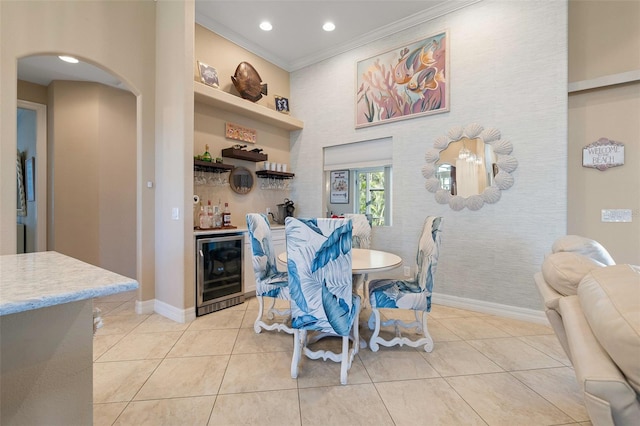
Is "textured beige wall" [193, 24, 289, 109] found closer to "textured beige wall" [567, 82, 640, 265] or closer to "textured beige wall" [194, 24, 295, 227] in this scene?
"textured beige wall" [194, 24, 295, 227]

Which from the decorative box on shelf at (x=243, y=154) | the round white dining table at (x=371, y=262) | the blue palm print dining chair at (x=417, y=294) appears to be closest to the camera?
the round white dining table at (x=371, y=262)

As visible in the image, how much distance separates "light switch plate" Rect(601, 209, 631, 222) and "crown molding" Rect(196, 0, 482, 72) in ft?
8.86

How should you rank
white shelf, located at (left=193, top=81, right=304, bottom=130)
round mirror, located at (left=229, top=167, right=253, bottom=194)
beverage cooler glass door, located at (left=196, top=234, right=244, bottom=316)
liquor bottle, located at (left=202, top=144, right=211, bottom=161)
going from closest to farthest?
beverage cooler glass door, located at (left=196, top=234, right=244, bottom=316) < white shelf, located at (left=193, top=81, right=304, bottom=130) < liquor bottle, located at (left=202, top=144, right=211, bottom=161) < round mirror, located at (left=229, top=167, right=253, bottom=194)

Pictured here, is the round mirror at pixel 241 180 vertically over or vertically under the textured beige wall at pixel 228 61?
under

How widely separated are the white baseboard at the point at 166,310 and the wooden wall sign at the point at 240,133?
2295 mm

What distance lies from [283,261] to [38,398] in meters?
1.69

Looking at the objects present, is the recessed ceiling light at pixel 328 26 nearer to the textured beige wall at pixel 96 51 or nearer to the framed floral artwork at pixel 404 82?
the framed floral artwork at pixel 404 82

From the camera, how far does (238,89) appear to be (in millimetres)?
3869

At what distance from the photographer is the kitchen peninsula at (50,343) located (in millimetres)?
812

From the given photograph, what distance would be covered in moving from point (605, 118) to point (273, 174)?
4.00 meters

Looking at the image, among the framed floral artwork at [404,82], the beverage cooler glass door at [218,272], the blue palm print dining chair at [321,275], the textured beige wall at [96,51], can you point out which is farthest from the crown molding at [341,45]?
the blue palm print dining chair at [321,275]

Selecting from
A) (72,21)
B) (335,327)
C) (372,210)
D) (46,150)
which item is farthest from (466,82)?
(46,150)

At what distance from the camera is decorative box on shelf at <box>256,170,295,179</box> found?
13.8 feet

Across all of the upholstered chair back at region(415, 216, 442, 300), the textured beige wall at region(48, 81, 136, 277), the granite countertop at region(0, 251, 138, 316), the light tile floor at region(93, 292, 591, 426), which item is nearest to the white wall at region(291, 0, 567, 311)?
the light tile floor at region(93, 292, 591, 426)
